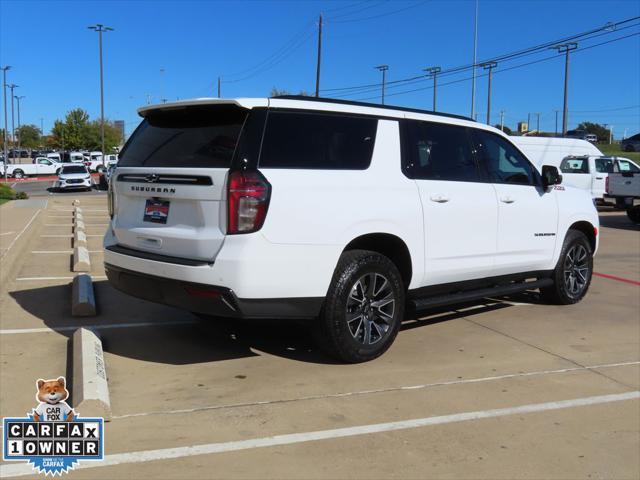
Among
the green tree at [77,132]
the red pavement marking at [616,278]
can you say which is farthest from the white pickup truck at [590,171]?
the green tree at [77,132]

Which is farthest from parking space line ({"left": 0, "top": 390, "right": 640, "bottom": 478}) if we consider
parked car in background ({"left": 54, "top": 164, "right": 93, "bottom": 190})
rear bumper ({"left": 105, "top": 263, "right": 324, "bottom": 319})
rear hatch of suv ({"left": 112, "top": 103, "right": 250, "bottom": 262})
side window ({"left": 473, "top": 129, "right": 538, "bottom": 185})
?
parked car in background ({"left": 54, "top": 164, "right": 93, "bottom": 190})

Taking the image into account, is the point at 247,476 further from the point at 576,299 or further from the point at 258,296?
the point at 576,299

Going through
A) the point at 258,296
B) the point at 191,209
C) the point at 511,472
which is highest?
the point at 191,209

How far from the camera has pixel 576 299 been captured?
7.51m

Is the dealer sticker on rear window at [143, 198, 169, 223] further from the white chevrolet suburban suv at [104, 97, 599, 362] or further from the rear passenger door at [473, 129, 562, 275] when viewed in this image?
the rear passenger door at [473, 129, 562, 275]

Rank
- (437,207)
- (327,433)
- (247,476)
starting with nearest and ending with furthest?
(247,476) < (327,433) < (437,207)

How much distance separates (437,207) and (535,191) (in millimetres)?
1777

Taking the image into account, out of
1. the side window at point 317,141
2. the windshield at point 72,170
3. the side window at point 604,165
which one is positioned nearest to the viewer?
the side window at point 317,141

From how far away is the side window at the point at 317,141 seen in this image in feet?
14.9

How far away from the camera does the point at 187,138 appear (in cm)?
480

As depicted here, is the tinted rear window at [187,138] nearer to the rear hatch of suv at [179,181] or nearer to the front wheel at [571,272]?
the rear hatch of suv at [179,181]

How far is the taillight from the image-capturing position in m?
4.29

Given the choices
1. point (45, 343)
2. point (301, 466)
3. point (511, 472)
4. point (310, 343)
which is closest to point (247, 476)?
point (301, 466)

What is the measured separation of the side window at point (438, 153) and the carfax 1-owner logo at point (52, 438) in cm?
319
